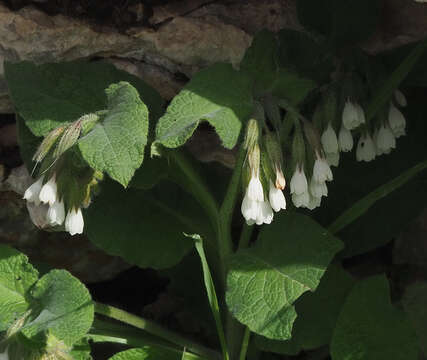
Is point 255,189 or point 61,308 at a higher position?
point 255,189

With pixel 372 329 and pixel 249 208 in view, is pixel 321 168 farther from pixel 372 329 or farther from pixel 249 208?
pixel 372 329

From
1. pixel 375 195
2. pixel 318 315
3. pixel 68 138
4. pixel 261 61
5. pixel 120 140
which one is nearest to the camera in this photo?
pixel 120 140

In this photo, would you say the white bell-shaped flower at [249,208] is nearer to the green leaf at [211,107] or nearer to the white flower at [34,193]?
the green leaf at [211,107]

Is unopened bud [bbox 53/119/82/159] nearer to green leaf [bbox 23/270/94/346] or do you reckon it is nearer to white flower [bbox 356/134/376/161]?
green leaf [bbox 23/270/94/346]

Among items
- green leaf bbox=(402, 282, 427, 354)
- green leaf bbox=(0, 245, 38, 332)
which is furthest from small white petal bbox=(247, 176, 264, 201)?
green leaf bbox=(402, 282, 427, 354)

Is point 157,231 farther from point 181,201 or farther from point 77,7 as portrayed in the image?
point 77,7

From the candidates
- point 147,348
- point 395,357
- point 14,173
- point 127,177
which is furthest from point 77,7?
point 395,357

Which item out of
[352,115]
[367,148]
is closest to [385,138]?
[367,148]
